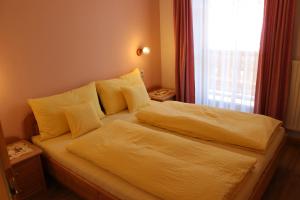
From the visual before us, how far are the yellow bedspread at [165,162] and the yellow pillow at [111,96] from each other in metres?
0.68

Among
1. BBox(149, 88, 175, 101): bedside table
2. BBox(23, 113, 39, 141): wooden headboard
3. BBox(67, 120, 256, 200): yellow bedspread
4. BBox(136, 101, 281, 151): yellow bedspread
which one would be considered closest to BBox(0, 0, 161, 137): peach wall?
BBox(23, 113, 39, 141): wooden headboard

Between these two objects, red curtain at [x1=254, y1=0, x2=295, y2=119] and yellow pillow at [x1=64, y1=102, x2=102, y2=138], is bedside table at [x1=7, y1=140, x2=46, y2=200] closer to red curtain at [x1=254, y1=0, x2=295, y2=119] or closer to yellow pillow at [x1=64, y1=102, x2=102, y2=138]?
yellow pillow at [x1=64, y1=102, x2=102, y2=138]

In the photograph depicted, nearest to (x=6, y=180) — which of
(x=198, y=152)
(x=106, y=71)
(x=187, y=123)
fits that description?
(x=198, y=152)

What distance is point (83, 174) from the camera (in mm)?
2143

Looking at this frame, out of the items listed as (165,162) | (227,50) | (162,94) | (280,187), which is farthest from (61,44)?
(280,187)

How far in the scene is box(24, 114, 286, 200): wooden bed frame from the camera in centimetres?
200

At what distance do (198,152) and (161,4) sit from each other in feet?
8.88

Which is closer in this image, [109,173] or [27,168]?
[109,173]

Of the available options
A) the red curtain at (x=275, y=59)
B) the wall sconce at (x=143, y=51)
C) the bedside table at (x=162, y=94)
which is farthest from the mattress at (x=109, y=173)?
the wall sconce at (x=143, y=51)

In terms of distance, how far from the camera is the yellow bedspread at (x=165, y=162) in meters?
1.71

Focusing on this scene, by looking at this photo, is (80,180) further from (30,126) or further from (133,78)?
(133,78)

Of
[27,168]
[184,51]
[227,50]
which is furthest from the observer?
[184,51]

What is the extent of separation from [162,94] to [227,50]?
45.0 inches

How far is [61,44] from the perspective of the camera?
2.90m
